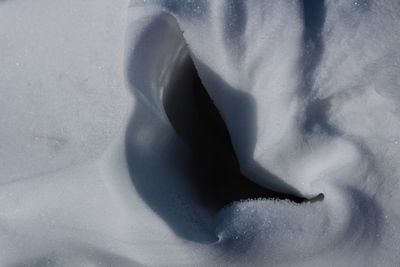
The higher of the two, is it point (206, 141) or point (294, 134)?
point (294, 134)

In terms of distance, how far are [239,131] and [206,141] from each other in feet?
0.28

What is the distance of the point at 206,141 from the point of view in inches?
30.9

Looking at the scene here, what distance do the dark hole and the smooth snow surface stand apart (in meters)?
0.05

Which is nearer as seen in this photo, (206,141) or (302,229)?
(302,229)

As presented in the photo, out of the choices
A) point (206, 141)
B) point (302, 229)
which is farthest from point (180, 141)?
point (302, 229)

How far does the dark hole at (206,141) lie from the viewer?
75 centimetres

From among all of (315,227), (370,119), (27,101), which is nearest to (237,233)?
(315,227)

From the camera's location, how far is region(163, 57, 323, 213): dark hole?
0.75m

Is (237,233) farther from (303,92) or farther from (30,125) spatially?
(30,125)

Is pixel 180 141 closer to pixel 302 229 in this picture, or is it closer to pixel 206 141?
pixel 206 141

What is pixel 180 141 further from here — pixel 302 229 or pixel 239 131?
pixel 302 229

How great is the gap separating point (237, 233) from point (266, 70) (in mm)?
187

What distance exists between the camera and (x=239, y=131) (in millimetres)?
710

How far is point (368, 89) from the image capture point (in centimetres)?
64
